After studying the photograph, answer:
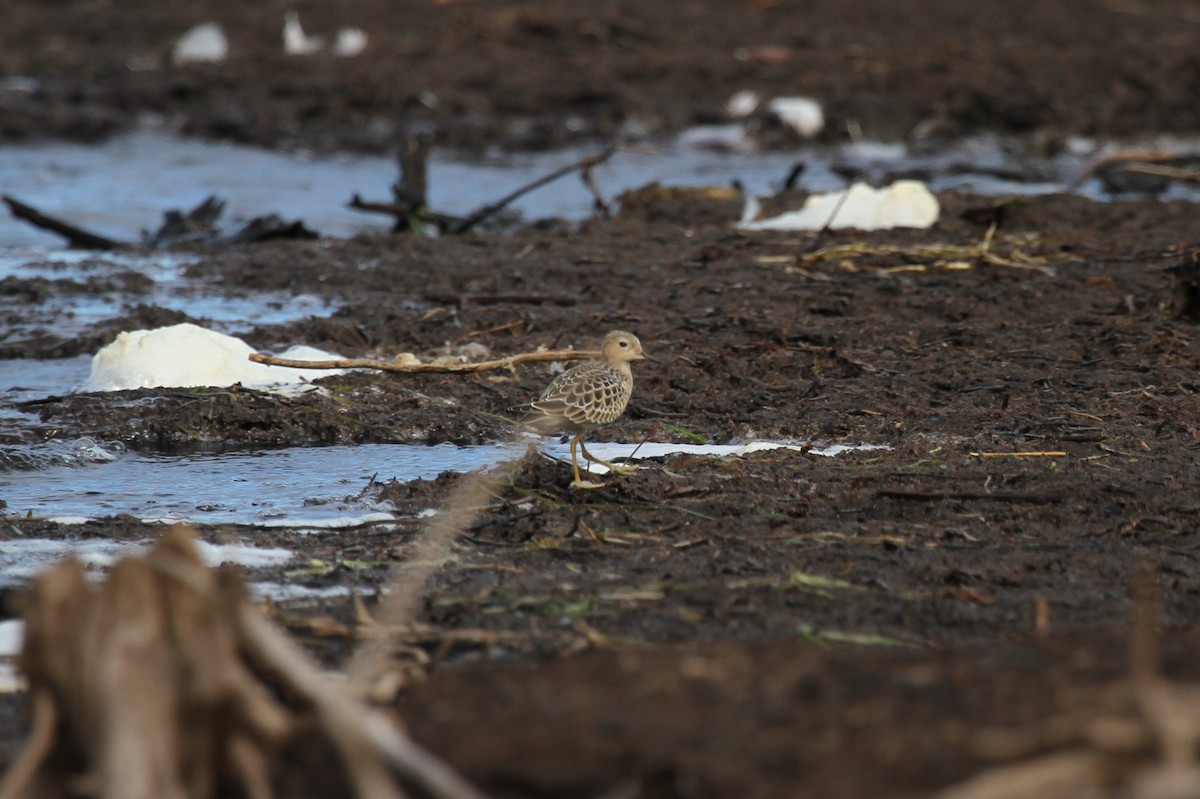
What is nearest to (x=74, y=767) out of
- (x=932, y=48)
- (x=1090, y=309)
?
(x=1090, y=309)

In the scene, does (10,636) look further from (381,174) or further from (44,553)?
(381,174)

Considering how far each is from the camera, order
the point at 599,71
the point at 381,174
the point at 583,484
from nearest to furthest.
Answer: the point at 583,484 → the point at 381,174 → the point at 599,71

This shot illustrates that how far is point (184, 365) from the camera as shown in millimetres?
6594

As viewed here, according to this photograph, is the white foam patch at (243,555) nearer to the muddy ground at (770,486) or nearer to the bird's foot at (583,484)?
the muddy ground at (770,486)

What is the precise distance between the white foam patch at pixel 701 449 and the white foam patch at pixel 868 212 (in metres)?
3.97

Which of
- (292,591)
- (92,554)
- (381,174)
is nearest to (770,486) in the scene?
(292,591)

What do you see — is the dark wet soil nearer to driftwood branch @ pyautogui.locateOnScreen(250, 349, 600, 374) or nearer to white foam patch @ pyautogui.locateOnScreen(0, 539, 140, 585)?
driftwood branch @ pyautogui.locateOnScreen(250, 349, 600, 374)

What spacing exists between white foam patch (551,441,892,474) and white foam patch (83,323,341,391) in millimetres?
1504

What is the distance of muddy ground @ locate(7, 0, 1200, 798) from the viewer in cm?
259

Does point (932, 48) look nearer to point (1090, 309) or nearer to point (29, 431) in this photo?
point (1090, 309)

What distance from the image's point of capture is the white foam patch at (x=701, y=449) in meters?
5.61

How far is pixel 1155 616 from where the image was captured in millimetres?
3758

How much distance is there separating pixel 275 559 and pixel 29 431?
7.00 ft

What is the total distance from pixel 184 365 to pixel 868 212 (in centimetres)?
472
